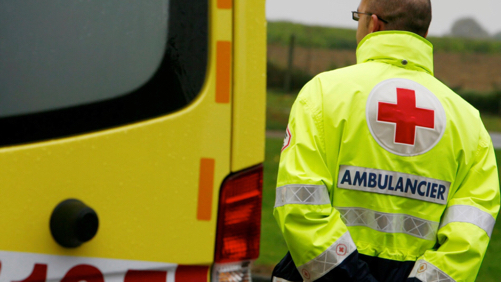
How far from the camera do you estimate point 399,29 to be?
2.12 metres

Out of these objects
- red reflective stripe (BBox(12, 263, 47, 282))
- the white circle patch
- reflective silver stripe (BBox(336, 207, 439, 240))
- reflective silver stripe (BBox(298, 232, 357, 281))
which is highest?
the white circle patch

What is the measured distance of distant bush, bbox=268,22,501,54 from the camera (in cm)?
2639

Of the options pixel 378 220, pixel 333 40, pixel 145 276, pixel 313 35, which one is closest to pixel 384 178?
pixel 378 220

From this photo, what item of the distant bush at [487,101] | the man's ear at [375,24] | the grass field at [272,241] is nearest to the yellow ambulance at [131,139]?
the man's ear at [375,24]

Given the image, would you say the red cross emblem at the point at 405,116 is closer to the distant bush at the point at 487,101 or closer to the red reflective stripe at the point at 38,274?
the red reflective stripe at the point at 38,274

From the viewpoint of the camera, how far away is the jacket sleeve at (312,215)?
1.86 metres

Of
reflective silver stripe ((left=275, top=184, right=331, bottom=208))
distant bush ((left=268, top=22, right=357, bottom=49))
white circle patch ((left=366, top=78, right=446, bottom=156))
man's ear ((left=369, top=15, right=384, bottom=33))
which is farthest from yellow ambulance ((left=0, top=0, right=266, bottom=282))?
distant bush ((left=268, top=22, right=357, bottom=49))

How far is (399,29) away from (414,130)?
0.38 m

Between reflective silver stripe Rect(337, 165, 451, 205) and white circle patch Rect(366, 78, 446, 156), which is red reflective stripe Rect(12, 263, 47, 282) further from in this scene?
white circle patch Rect(366, 78, 446, 156)

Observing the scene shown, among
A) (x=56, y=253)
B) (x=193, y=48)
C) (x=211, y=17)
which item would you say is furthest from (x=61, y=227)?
(x=211, y=17)

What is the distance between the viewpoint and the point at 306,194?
186 centimetres

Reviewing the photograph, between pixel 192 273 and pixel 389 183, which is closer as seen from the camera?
pixel 192 273

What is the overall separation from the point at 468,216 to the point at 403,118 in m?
0.40

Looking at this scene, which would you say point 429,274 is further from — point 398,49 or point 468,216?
point 398,49
